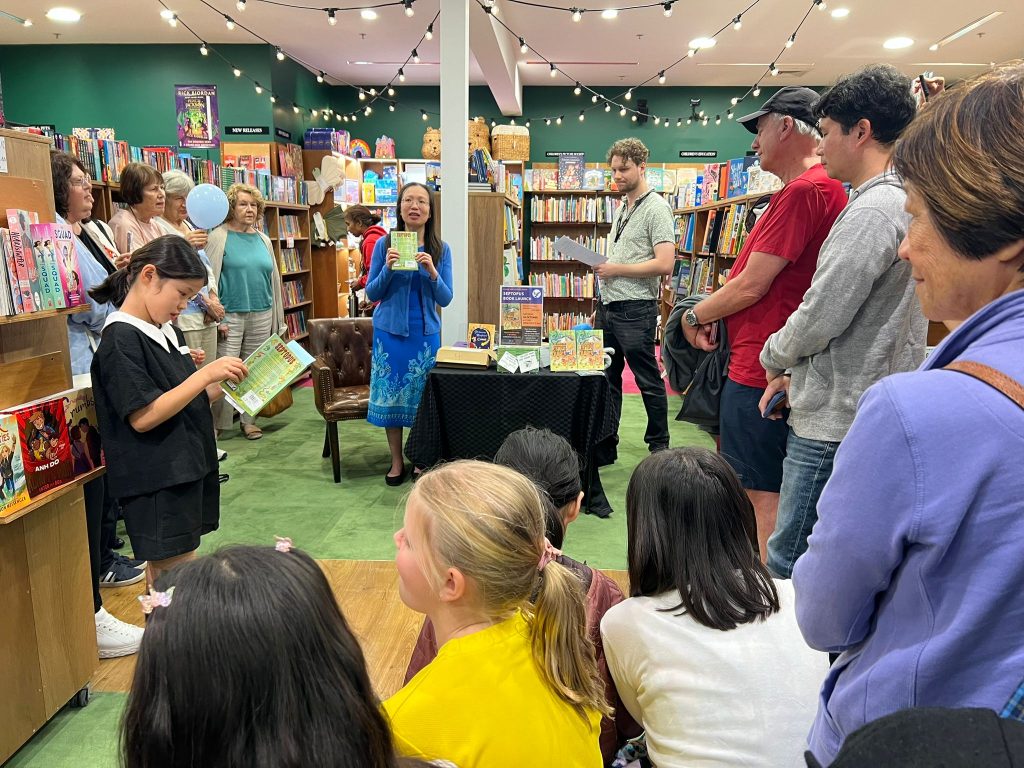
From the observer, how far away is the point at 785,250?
2.04 meters

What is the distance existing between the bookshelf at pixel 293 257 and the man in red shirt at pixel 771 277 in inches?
200

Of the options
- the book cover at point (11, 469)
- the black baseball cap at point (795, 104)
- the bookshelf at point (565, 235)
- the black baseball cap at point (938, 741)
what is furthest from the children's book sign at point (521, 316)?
the bookshelf at point (565, 235)

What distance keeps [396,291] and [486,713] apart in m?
3.00

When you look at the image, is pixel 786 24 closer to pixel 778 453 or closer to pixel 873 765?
pixel 778 453

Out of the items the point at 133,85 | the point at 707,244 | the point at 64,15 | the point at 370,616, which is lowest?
the point at 370,616

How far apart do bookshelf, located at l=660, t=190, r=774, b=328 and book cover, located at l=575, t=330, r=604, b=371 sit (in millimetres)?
1711

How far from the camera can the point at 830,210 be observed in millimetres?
2016

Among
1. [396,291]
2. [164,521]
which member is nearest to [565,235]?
[396,291]

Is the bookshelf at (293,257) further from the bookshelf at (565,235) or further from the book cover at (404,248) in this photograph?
the book cover at (404,248)

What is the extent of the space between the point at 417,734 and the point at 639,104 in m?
10.7

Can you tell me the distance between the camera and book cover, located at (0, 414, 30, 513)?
5.49ft

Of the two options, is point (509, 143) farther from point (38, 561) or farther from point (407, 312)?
point (38, 561)

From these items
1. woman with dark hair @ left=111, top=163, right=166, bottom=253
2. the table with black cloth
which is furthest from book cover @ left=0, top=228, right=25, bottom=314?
woman with dark hair @ left=111, top=163, right=166, bottom=253

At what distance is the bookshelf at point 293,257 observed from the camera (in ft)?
20.7
